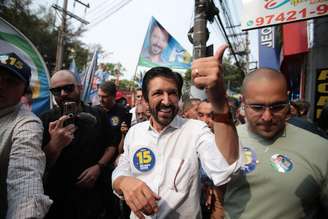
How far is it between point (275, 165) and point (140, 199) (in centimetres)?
73

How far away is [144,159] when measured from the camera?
1766mm

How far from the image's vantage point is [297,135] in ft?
5.46

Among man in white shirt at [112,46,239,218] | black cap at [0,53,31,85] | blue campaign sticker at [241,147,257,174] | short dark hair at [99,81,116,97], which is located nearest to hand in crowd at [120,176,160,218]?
man in white shirt at [112,46,239,218]

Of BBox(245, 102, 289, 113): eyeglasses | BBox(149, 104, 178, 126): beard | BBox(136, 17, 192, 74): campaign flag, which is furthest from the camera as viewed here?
BBox(136, 17, 192, 74): campaign flag

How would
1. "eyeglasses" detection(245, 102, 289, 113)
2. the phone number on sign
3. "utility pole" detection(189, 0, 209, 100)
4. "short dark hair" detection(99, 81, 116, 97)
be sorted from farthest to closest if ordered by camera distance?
"utility pole" detection(189, 0, 209, 100), "short dark hair" detection(99, 81, 116, 97), the phone number on sign, "eyeglasses" detection(245, 102, 289, 113)

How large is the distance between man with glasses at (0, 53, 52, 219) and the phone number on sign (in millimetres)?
4052

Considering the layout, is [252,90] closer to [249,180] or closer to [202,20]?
[249,180]

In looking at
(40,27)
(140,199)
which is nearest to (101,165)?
(140,199)

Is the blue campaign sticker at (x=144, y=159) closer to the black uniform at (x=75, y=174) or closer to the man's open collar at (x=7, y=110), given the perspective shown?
the man's open collar at (x=7, y=110)

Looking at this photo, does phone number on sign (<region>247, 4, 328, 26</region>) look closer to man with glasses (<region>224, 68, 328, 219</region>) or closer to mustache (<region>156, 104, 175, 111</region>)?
man with glasses (<region>224, 68, 328, 219</region>)

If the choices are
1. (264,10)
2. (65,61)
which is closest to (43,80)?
(264,10)

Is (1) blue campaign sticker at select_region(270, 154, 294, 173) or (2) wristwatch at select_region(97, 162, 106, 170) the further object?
(2) wristwatch at select_region(97, 162, 106, 170)

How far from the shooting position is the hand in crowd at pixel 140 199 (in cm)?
137

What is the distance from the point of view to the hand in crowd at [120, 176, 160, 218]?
1.37 m
